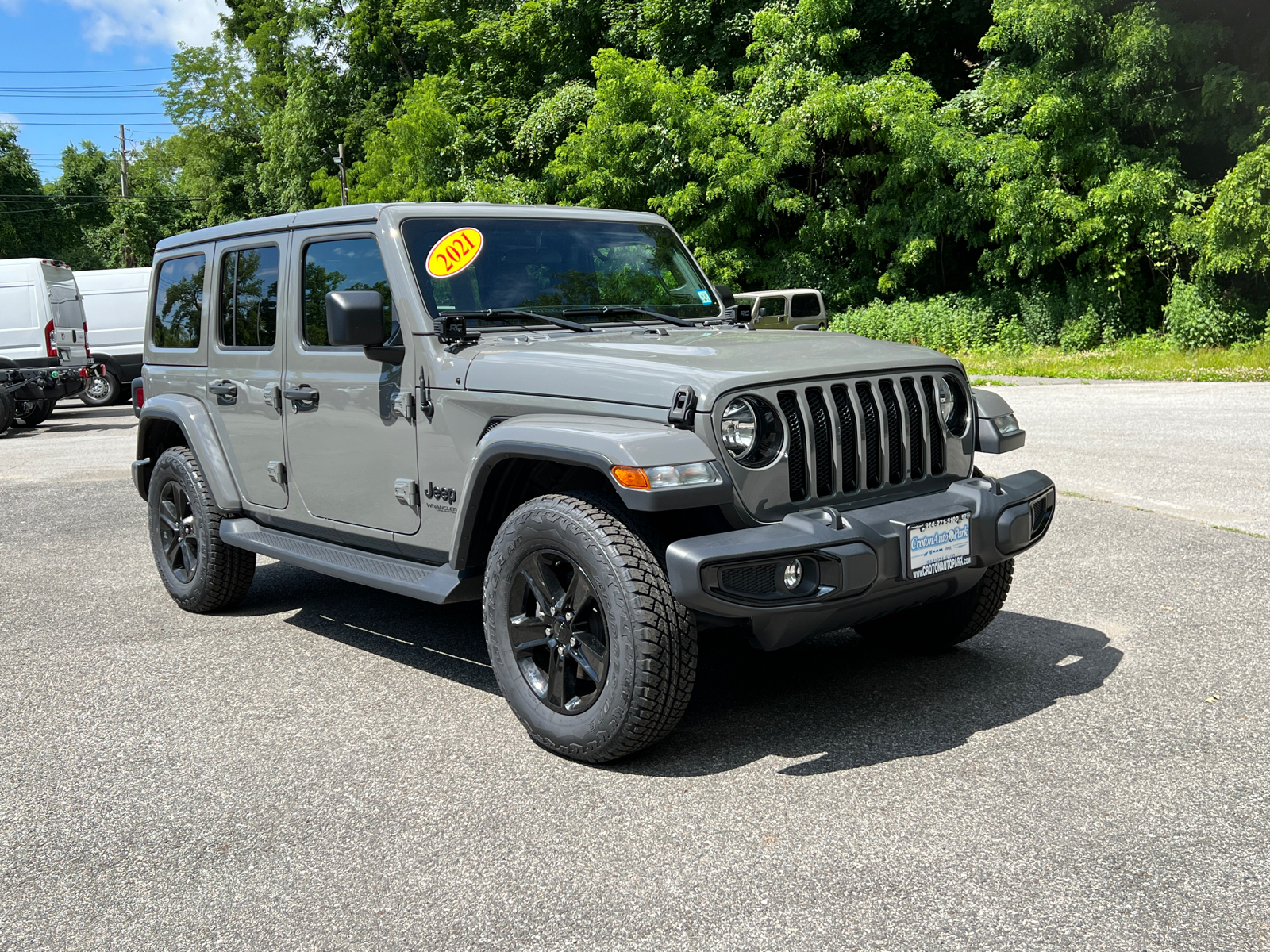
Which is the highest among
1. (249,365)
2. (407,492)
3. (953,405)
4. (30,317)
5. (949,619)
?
(30,317)

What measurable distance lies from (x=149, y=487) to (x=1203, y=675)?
17.3 feet

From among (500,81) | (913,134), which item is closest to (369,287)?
(913,134)

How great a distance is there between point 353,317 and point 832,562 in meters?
1.97

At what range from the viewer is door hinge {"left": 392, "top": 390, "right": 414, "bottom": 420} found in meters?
4.48

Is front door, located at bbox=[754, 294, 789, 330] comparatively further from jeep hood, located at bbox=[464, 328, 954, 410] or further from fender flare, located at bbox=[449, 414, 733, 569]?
fender flare, located at bbox=[449, 414, 733, 569]

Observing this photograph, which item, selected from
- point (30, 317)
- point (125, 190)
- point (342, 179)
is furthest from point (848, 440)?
point (125, 190)

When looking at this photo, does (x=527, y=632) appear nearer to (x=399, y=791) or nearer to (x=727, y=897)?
(x=399, y=791)

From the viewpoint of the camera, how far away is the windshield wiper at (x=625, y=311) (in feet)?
15.8

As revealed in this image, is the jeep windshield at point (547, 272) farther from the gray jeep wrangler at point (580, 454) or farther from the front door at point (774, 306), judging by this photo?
the front door at point (774, 306)

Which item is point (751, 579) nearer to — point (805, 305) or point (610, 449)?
point (610, 449)

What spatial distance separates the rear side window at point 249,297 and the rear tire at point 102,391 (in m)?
17.6

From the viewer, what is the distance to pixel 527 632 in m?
4.00

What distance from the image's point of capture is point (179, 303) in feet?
20.4

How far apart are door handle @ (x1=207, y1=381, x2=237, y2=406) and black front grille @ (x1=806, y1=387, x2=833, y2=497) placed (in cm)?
303
